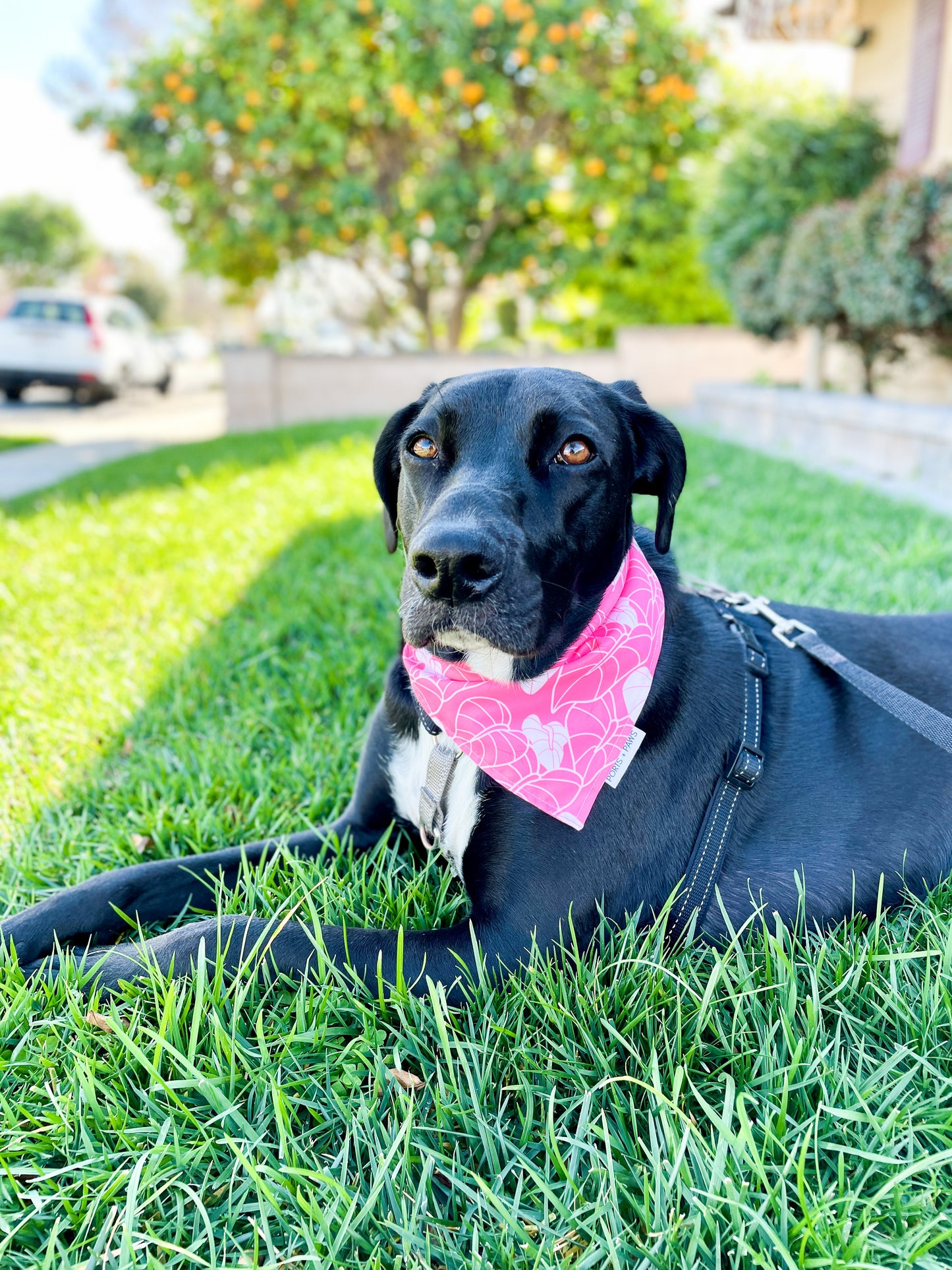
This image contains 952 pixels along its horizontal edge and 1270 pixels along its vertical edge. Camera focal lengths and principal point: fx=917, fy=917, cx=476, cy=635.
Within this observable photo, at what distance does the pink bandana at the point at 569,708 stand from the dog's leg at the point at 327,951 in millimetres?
286

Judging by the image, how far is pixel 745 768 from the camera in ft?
6.22

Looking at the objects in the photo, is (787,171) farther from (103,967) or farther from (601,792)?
(103,967)

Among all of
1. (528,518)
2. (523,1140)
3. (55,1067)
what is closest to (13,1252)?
(55,1067)

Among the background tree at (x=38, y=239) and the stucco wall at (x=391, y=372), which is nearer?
the stucco wall at (x=391, y=372)

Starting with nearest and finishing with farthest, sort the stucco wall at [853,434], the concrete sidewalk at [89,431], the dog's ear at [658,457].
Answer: the dog's ear at [658,457] → the stucco wall at [853,434] → the concrete sidewalk at [89,431]

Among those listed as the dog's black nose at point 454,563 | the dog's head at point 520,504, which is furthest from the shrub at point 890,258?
the dog's black nose at point 454,563

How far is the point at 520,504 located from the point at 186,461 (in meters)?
7.40

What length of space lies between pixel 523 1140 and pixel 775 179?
10.00 m

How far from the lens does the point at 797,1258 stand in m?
1.17

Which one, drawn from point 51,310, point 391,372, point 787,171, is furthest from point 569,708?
point 51,310

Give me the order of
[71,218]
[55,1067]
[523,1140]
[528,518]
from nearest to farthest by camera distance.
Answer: [523,1140], [55,1067], [528,518], [71,218]

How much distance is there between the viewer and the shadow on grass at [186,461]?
676 cm

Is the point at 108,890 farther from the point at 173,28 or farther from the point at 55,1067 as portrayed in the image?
the point at 173,28

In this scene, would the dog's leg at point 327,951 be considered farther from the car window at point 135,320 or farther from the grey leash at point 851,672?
the car window at point 135,320
